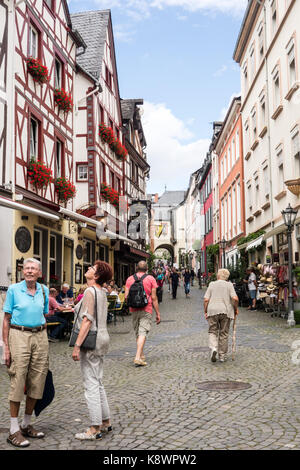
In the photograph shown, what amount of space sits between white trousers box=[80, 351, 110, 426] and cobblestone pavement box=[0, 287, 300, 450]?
21 cm

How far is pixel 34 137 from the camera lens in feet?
55.4

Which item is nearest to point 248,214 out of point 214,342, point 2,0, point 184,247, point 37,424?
point 2,0

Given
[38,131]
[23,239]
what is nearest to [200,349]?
[23,239]

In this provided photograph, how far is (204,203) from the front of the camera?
176 ft

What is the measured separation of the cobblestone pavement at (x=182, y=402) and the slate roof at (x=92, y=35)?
694 inches

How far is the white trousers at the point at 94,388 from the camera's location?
5.01 m

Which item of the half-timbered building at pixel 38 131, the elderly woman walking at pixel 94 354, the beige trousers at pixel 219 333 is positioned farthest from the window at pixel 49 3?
the elderly woman walking at pixel 94 354

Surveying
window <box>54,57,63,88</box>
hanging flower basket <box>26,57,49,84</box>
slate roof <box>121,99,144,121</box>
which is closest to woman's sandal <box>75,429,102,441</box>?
hanging flower basket <box>26,57,49,84</box>

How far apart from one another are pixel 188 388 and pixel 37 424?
229 cm

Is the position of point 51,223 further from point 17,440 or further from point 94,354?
point 17,440

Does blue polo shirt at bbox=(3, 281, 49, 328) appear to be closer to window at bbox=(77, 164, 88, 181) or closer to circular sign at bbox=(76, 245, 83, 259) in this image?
circular sign at bbox=(76, 245, 83, 259)

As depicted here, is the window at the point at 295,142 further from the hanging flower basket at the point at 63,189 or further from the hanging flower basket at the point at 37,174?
the hanging flower basket at the point at 37,174

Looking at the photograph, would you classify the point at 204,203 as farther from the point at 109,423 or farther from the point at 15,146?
the point at 109,423
